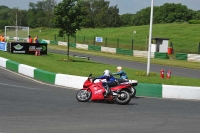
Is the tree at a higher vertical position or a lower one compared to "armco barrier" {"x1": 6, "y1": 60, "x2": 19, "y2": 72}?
higher

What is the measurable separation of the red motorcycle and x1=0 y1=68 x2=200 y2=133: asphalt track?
27cm

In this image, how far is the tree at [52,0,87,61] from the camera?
1188 inches

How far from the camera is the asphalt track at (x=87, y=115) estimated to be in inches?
336

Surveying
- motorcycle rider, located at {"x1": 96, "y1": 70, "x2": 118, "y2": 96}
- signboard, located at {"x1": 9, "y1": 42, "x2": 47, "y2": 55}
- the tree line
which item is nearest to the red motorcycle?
motorcycle rider, located at {"x1": 96, "y1": 70, "x2": 118, "y2": 96}

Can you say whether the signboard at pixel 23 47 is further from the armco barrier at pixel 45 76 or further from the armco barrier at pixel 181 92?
the armco barrier at pixel 181 92

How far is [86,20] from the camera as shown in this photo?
99.3 ft

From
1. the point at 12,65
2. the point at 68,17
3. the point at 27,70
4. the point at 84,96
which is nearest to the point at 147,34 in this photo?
the point at 68,17

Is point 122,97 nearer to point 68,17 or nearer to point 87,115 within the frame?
point 87,115

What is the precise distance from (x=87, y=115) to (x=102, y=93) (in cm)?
246

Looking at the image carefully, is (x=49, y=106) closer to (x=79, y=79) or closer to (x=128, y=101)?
(x=128, y=101)

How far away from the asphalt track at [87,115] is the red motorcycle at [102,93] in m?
0.27

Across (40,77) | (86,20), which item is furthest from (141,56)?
(40,77)

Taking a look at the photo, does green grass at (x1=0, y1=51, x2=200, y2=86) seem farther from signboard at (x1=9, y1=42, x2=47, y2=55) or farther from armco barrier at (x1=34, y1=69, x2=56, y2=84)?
signboard at (x1=9, y1=42, x2=47, y2=55)

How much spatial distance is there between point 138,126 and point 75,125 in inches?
61.3
